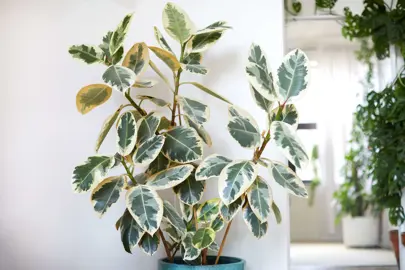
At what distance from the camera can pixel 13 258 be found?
2055 mm

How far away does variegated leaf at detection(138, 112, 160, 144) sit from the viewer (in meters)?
1.65

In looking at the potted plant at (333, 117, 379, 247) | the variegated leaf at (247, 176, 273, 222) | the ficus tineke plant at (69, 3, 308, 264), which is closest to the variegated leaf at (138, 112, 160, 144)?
the ficus tineke plant at (69, 3, 308, 264)

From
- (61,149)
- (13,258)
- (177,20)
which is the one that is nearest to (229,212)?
(177,20)

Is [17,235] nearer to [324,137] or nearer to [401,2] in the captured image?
[324,137]

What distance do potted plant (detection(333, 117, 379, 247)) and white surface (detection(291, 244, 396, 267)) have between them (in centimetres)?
4

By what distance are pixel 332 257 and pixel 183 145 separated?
93 cm

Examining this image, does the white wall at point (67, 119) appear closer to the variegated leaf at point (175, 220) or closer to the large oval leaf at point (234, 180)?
the variegated leaf at point (175, 220)

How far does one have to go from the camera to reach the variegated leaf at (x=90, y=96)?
1.65m

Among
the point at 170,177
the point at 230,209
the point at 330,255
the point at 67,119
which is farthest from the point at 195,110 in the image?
the point at 330,255

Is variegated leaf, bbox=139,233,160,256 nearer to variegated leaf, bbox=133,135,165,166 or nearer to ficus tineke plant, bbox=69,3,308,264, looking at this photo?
ficus tineke plant, bbox=69,3,308,264

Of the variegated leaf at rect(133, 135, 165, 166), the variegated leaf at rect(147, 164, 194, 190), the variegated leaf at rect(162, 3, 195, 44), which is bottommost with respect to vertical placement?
the variegated leaf at rect(147, 164, 194, 190)

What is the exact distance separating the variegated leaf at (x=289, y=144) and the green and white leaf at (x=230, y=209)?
225 millimetres

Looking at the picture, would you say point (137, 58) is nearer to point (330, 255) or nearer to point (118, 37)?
point (118, 37)

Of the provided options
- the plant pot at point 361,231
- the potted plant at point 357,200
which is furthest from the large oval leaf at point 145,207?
the plant pot at point 361,231
